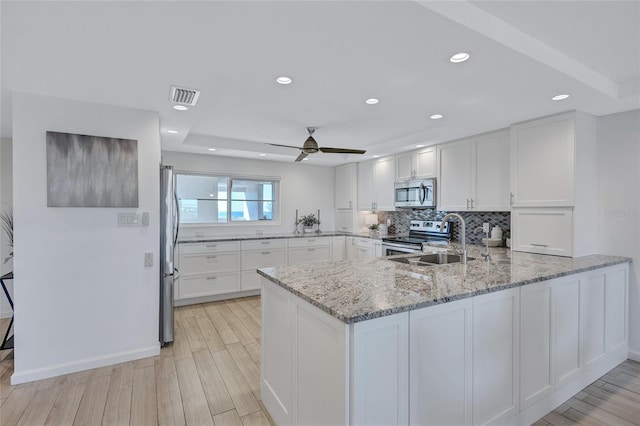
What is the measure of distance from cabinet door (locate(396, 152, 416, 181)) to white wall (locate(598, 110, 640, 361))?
2157mm

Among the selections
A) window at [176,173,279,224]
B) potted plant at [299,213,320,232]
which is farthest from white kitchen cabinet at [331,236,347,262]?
window at [176,173,279,224]

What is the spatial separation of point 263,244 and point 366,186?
6.92ft

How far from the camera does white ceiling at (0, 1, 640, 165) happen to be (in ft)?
4.92

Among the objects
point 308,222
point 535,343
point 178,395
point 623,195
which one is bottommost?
point 178,395

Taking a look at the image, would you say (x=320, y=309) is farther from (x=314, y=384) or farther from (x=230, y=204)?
(x=230, y=204)

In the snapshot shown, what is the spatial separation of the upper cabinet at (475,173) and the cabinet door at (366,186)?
54.2 inches

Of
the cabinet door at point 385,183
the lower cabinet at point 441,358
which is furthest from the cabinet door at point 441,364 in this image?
the cabinet door at point 385,183

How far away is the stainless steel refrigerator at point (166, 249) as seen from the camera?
310cm

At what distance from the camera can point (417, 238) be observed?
4.77 m

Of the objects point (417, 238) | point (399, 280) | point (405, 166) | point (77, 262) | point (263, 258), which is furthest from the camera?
point (263, 258)

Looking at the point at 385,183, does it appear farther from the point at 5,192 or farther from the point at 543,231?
the point at 5,192

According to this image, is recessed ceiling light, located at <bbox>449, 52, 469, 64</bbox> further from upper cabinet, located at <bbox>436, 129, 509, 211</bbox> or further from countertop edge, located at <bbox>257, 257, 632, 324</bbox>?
upper cabinet, located at <bbox>436, 129, 509, 211</bbox>

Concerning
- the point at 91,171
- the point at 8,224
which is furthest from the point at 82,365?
the point at 8,224

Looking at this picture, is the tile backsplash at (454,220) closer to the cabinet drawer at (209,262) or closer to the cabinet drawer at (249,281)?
the cabinet drawer at (249,281)
